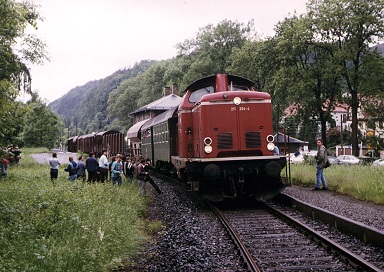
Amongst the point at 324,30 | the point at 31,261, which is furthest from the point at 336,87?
the point at 31,261

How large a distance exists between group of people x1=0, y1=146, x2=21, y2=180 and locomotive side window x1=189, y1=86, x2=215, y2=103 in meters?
5.21

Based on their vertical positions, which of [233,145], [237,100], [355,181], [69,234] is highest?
[237,100]

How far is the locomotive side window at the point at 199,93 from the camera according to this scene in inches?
512

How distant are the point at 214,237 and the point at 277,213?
277 cm

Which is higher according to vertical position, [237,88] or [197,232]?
[237,88]

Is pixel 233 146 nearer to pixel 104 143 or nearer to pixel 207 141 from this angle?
pixel 207 141

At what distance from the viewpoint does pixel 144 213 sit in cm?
1195

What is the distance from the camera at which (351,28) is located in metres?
35.2

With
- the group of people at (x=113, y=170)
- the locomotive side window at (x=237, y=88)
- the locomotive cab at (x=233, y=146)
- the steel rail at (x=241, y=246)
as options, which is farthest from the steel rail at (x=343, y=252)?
the group of people at (x=113, y=170)

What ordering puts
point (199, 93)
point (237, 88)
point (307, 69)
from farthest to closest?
1. point (307, 69)
2. point (199, 93)
3. point (237, 88)

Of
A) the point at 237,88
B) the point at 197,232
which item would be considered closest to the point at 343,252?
the point at 197,232

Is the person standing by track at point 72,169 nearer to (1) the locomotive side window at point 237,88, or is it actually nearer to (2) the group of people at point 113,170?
(2) the group of people at point 113,170

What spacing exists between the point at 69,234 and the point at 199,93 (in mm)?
6785

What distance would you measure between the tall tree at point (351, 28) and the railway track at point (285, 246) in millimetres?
27897
